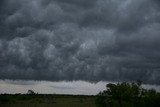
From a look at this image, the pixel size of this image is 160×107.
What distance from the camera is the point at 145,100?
2921 inches

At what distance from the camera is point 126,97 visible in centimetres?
7269

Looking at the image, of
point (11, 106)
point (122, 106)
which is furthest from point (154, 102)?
point (11, 106)

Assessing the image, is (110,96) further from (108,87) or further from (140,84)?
(140,84)

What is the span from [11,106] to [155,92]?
67.8 metres

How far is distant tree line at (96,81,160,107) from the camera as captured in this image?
7262cm

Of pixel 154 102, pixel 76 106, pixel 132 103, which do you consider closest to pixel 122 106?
pixel 132 103

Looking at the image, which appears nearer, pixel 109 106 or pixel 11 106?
pixel 109 106

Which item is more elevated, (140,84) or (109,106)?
(140,84)

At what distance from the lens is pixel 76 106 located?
129000mm

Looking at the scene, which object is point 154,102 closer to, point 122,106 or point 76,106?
point 122,106

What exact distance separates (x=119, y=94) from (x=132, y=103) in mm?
3148

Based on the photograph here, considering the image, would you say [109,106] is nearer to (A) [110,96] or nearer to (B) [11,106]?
(A) [110,96]

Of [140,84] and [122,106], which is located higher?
[140,84]

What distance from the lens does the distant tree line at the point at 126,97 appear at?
7262 cm
